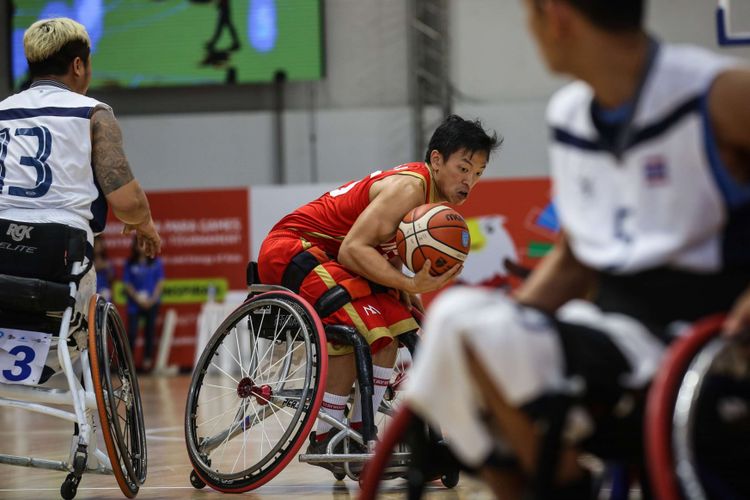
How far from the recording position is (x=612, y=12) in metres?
1.86

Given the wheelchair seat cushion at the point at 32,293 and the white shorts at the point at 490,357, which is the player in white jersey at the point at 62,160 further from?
the white shorts at the point at 490,357

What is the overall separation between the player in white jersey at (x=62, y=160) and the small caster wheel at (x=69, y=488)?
580 mm

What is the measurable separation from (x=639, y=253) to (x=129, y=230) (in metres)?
2.74

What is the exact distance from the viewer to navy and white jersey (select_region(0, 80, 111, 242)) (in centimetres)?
393

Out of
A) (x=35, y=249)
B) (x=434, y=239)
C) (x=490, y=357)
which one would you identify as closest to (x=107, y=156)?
(x=35, y=249)

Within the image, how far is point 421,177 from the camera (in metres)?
4.32

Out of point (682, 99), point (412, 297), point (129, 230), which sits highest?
point (682, 99)

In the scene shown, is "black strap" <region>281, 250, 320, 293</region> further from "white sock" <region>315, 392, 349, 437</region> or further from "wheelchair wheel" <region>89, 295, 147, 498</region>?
"wheelchair wheel" <region>89, 295, 147, 498</region>

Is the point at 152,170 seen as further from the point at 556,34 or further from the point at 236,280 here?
the point at 556,34

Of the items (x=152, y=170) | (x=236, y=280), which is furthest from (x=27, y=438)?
(x=152, y=170)

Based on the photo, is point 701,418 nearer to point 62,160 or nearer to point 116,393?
point 116,393

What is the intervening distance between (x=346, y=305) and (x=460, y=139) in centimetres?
77

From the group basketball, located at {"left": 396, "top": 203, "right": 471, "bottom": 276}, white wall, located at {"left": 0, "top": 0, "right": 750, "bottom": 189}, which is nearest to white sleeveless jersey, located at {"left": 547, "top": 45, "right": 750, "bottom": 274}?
basketball, located at {"left": 396, "top": 203, "right": 471, "bottom": 276}

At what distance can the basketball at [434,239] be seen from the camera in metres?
→ 4.04
